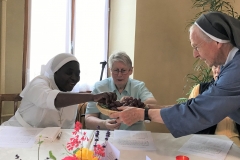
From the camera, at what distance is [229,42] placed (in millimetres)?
1192

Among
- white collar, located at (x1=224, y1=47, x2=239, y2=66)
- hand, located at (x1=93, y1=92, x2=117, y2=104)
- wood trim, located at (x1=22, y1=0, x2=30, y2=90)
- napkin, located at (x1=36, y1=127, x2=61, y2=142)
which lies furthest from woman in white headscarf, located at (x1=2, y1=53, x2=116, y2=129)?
wood trim, located at (x1=22, y1=0, x2=30, y2=90)

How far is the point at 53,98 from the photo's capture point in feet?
4.82

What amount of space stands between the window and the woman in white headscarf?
1.12m

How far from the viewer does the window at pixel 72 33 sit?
111 inches

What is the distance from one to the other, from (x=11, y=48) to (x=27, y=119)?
4.11 ft

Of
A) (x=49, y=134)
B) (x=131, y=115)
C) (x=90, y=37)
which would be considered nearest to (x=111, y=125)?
(x=131, y=115)

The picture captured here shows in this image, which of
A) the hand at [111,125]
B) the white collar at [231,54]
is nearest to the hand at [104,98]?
the hand at [111,125]

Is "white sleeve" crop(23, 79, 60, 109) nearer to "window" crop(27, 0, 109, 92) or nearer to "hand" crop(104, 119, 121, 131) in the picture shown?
"hand" crop(104, 119, 121, 131)

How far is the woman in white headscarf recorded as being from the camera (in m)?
1.50

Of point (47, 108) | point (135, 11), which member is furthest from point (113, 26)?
point (47, 108)

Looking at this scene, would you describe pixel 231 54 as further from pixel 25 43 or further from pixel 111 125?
pixel 25 43

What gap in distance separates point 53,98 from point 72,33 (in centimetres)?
180

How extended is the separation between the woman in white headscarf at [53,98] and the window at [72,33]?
1118mm

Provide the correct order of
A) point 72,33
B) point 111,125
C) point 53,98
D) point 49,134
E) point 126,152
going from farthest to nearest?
point 72,33 → point 111,125 → point 53,98 → point 49,134 → point 126,152
